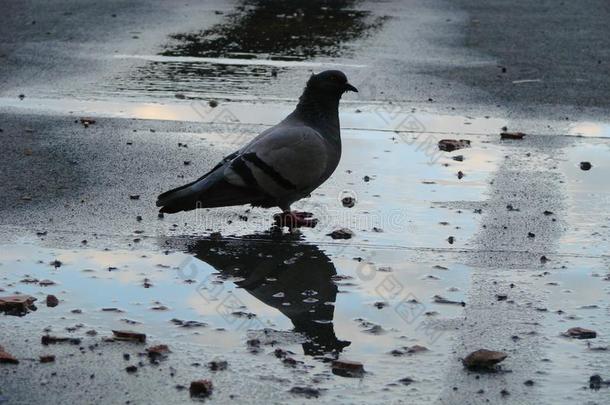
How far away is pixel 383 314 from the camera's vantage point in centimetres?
479

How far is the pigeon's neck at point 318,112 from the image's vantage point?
618 cm

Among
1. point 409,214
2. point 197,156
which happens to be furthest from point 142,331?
point 197,156

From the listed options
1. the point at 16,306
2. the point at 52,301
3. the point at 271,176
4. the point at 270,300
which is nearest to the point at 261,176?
the point at 271,176

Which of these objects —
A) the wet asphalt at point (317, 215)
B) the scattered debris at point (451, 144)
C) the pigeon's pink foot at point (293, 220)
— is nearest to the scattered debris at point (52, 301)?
the wet asphalt at point (317, 215)

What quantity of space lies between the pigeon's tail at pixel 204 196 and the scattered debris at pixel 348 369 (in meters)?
1.84

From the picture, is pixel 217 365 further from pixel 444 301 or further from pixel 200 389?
pixel 444 301

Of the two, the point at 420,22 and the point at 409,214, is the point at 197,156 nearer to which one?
the point at 409,214

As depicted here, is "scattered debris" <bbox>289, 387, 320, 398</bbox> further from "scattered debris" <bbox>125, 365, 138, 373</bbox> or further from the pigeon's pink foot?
the pigeon's pink foot

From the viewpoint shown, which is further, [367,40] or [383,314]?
[367,40]

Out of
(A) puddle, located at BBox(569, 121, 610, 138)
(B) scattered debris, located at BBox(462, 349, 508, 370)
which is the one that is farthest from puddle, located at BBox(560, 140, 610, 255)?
(B) scattered debris, located at BBox(462, 349, 508, 370)

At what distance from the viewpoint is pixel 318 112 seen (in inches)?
245

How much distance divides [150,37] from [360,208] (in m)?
5.16

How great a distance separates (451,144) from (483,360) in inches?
134

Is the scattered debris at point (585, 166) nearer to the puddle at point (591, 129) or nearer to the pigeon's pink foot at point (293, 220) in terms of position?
the puddle at point (591, 129)
